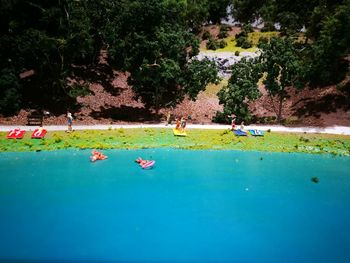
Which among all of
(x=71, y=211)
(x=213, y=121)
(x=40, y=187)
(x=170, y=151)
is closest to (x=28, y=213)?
(x=71, y=211)

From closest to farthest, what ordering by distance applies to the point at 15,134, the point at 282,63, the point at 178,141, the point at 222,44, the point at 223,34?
the point at 15,134 < the point at 178,141 < the point at 282,63 < the point at 222,44 < the point at 223,34

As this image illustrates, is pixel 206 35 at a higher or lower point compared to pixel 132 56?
higher

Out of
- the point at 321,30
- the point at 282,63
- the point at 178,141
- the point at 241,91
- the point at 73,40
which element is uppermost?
the point at 321,30


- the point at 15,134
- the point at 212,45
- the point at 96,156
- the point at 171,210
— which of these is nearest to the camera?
the point at 171,210

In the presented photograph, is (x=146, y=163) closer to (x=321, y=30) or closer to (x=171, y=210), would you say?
(x=171, y=210)

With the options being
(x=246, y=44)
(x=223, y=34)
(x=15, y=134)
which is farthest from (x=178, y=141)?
(x=223, y=34)

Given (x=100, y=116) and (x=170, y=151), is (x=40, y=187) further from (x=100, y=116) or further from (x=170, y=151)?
(x=100, y=116)

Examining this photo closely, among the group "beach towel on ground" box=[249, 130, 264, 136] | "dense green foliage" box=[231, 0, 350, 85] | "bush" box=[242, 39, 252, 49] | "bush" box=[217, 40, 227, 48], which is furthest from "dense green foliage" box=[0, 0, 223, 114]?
"bush" box=[217, 40, 227, 48]
